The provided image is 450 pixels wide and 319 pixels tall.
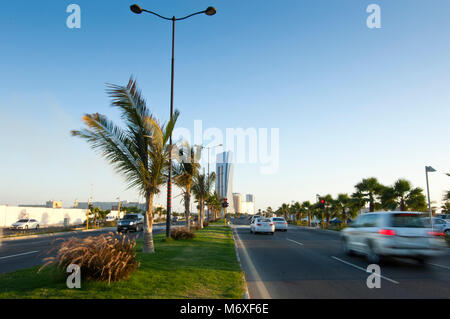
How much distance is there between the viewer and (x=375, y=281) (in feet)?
24.6

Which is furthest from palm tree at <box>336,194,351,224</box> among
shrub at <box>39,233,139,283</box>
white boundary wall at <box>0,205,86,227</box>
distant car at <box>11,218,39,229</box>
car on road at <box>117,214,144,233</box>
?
white boundary wall at <box>0,205,86,227</box>

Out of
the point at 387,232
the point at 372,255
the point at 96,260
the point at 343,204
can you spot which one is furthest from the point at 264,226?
the point at 343,204

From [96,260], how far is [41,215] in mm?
53250

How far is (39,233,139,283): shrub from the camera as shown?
6207 mm

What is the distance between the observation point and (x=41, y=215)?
51.0 m

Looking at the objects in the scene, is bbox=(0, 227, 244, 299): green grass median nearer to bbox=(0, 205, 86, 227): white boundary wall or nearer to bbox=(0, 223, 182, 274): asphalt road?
bbox=(0, 223, 182, 274): asphalt road

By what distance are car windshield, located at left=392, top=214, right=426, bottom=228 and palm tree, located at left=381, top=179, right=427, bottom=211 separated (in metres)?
23.7

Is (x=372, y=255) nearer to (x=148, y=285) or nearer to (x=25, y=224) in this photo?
(x=148, y=285)

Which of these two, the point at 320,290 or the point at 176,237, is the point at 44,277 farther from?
the point at 176,237

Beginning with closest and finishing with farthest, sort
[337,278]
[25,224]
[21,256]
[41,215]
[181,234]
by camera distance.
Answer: [337,278] < [21,256] < [181,234] < [25,224] < [41,215]

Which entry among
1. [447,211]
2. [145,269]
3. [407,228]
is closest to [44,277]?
[145,269]

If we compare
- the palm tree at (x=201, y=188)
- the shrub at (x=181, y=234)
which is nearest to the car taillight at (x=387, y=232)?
the shrub at (x=181, y=234)

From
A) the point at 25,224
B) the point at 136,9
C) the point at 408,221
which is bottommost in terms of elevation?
the point at 25,224
